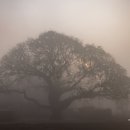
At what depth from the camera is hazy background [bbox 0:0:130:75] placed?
6.77 ft

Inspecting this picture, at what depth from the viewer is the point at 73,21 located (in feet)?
6.91

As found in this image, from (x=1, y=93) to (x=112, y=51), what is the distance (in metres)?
0.97

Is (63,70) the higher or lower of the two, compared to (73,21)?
lower

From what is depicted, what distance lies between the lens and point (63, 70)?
2043 mm

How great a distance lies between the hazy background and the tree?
0.06 m

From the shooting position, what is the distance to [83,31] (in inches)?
82.5

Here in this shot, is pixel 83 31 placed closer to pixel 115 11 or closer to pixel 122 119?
→ pixel 115 11

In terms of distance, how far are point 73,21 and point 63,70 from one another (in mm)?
425

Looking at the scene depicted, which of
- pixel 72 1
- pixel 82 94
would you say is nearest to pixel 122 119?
pixel 82 94

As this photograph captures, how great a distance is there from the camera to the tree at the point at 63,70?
202 centimetres

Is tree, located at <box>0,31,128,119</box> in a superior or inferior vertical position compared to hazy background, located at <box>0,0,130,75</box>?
inferior

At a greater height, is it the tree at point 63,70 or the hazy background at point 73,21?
the hazy background at point 73,21

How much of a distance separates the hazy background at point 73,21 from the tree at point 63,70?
0.06 metres

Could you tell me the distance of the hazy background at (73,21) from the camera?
2.06 m
